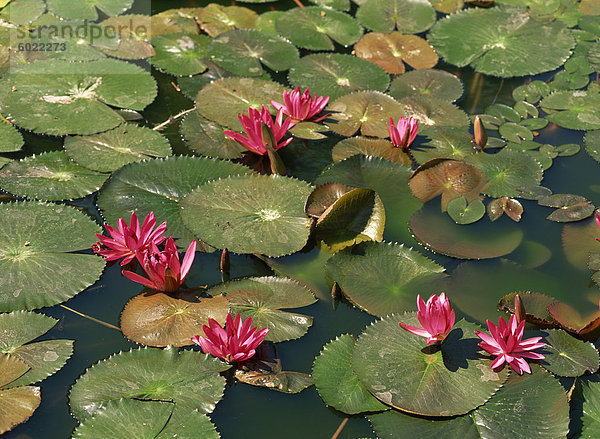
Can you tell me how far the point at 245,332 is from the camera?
259cm

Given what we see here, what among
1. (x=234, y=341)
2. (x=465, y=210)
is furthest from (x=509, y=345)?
(x=234, y=341)

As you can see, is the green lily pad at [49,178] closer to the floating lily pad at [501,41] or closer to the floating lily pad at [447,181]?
the floating lily pad at [447,181]

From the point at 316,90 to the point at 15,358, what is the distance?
8.80ft

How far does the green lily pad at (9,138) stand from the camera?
3.76 m

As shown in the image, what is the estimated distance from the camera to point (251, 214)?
3262 millimetres

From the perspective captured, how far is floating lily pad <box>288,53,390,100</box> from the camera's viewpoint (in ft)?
14.5

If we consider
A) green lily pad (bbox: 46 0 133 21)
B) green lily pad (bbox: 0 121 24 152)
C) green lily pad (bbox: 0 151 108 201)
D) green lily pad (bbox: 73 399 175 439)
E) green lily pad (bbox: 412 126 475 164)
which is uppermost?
green lily pad (bbox: 46 0 133 21)

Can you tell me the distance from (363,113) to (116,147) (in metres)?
1.62

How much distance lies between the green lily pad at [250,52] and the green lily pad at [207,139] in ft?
2.18

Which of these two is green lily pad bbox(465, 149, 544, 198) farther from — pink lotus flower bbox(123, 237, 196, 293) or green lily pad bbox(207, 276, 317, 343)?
pink lotus flower bbox(123, 237, 196, 293)

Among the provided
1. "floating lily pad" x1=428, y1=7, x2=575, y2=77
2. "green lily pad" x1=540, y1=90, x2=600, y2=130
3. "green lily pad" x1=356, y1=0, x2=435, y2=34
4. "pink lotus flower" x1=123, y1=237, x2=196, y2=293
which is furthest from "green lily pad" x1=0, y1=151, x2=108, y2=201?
"green lily pad" x1=540, y1=90, x2=600, y2=130

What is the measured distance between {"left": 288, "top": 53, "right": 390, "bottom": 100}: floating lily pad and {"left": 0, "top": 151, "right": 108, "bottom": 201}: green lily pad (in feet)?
5.43

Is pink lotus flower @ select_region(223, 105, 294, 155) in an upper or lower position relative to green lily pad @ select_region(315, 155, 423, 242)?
upper

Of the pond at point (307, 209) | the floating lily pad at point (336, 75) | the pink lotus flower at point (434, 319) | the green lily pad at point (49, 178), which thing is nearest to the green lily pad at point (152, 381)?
the pond at point (307, 209)
